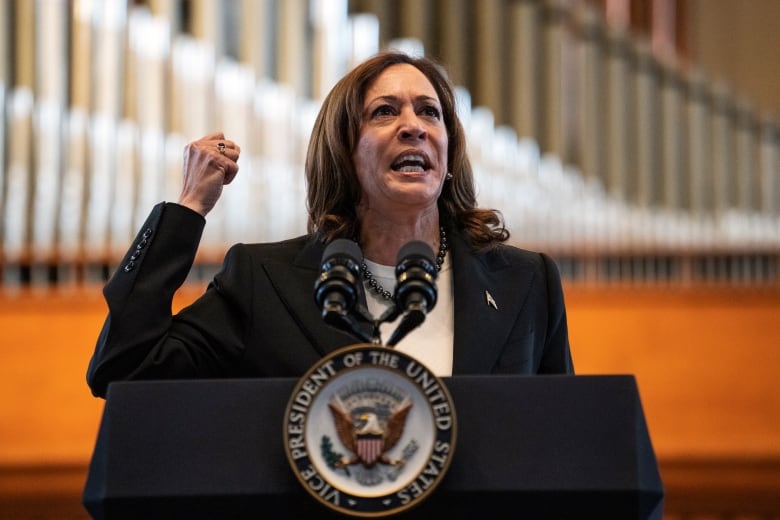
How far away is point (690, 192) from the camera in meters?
4.52

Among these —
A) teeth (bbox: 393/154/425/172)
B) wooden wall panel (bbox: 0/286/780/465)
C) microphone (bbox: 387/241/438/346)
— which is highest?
teeth (bbox: 393/154/425/172)

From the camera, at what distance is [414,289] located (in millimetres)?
1622

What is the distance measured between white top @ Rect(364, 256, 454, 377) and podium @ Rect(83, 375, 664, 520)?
0.40 m

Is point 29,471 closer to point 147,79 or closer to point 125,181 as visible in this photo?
point 125,181

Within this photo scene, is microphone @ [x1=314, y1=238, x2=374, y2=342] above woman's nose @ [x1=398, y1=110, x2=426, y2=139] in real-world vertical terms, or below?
below

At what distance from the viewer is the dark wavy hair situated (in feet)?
7.39

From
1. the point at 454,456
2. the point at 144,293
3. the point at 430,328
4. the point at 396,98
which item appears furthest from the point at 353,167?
the point at 454,456

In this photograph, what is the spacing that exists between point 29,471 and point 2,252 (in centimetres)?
69

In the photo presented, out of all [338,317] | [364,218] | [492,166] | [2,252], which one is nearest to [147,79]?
[2,252]

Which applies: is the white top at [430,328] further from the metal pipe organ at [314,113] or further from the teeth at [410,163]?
the metal pipe organ at [314,113]

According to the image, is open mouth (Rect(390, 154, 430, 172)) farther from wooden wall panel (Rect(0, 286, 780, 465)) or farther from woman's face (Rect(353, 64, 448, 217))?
wooden wall panel (Rect(0, 286, 780, 465))

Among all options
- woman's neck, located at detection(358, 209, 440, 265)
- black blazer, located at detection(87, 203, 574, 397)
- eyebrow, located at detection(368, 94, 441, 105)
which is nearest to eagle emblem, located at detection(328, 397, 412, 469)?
black blazer, located at detection(87, 203, 574, 397)

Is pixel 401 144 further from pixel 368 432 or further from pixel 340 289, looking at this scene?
pixel 368 432

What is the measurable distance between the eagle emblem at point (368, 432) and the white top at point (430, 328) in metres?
0.45
